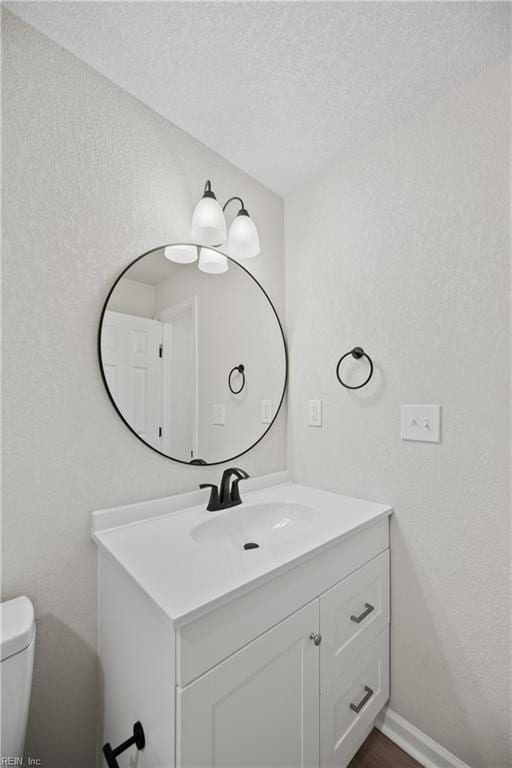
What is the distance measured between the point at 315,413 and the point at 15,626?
123 cm

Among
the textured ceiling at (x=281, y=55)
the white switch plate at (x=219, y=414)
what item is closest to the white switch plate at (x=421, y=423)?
the white switch plate at (x=219, y=414)

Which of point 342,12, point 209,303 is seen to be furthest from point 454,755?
point 342,12

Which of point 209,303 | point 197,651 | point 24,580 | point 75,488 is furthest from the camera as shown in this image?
point 209,303

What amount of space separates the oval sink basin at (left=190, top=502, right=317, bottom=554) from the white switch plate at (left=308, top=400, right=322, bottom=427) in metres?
0.38

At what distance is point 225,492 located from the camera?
1.33 m

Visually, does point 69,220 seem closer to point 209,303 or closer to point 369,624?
point 209,303

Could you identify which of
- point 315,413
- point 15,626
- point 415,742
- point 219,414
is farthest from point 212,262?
point 415,742

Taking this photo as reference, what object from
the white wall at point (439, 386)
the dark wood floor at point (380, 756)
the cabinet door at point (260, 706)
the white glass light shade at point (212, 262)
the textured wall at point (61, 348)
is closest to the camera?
the cabinet door at point (260, 706)

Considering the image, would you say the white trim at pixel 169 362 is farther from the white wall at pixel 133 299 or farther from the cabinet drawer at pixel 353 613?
the cabinet drawer at pixel 353 613

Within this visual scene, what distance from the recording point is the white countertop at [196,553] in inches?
30.2

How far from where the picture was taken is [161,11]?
3.20 ft

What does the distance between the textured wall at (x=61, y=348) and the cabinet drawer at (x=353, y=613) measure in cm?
71

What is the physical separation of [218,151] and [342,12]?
646 millimetres

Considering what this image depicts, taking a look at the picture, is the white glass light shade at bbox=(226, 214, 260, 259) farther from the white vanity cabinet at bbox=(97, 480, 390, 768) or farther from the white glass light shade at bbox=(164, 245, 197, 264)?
the white vanity cabinet at bbox=(97, 480, 390, 768)
